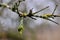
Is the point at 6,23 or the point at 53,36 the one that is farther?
the point at 53,36

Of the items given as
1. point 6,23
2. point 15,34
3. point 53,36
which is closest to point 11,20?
point 6,23

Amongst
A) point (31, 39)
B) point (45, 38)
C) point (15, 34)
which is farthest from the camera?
point (45, 38)

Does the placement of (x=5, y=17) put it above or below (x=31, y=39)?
above

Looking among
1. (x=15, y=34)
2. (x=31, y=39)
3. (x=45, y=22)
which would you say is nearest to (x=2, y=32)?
(x=15, y=34)

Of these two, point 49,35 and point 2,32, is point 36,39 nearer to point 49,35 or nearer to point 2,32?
point 49,35

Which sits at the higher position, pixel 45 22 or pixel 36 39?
pixel 45 22

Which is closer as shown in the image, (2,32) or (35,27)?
(2,32)

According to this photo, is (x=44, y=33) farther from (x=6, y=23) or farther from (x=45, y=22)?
(x=6, y=23)

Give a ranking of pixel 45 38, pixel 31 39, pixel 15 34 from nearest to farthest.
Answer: pixel 15 34
pixel 31 39
pixel 45 38
